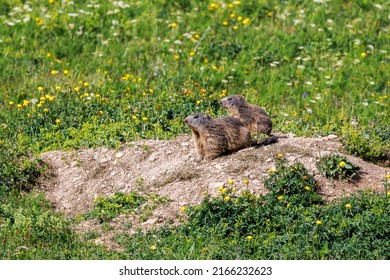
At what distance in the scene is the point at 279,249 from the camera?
8.59m

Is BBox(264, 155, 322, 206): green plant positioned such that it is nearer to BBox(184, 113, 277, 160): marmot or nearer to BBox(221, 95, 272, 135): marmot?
BBox(184, 113, 277, 160): marmot

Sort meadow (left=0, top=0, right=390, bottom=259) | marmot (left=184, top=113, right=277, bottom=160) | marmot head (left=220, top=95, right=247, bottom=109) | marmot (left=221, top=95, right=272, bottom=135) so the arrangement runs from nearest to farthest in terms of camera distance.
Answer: meadow (left=0, top=0, right=390, bottom=259), marmot (left=184, top=113, right=277, bottom=160), marmot (left=221, top=95, right=272, bottom=135), marmot head (left=220, top=95, right=247, bottom=109)

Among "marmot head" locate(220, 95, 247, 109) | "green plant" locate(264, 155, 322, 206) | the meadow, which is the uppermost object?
"marmot head" locate(220, 95, 247, 109)

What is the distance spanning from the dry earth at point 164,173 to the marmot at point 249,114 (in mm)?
263

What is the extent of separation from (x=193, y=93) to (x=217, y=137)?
220 cm

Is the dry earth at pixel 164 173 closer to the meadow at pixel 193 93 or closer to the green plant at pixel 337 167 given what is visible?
the green plant at pixel 337 167

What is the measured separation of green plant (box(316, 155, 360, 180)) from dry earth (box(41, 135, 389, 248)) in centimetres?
6

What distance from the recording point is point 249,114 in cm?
1079

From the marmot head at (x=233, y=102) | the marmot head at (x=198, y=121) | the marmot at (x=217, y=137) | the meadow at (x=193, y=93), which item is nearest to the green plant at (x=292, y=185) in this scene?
the meadow at (x=193, y=93)

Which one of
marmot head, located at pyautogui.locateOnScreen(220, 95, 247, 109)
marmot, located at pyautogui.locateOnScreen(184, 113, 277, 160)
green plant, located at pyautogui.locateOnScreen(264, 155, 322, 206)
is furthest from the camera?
marmot head, located at pyautogui.locateOnScreen(220, 95, 247, 109)

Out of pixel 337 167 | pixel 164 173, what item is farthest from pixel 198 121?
pixel 337 167

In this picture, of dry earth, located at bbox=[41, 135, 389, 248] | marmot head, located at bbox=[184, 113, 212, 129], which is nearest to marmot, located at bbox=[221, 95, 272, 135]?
dry earth, located at bbox=[41, 135, 389, 248]

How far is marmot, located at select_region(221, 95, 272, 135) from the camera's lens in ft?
35.0

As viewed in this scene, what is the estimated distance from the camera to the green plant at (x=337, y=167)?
A: 963cm
